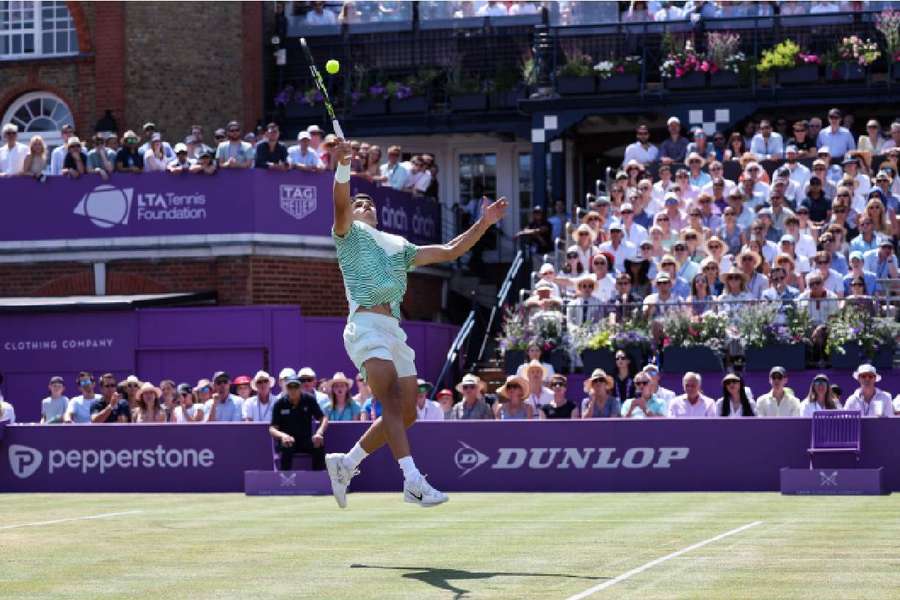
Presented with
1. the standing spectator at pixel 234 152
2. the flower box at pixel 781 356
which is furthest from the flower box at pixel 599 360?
the standing spectator at pixel 234 152

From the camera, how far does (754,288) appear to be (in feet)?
70.6

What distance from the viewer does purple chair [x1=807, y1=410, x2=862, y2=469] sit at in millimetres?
16578

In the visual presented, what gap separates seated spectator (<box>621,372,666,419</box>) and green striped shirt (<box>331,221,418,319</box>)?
817cm

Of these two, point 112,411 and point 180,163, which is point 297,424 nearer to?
point 112,411

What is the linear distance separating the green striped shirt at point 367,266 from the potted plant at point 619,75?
19.6 metres

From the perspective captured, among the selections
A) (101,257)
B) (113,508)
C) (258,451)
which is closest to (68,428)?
(258,451)

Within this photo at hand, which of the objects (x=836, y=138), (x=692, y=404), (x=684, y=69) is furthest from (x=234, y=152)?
(x=692, y=404)

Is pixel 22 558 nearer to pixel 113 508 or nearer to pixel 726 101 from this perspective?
pixel 113 508

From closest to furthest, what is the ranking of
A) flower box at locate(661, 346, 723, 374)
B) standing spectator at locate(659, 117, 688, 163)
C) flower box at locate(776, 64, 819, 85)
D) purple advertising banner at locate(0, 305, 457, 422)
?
1. flower box at locate(661, 346, 723, 374)
2. purple advertising banner at locate(0, 305, 457, 422)
3. standing spectator at locate(659, 117, 688, 163)
4. flower box at locate(776, 64, 819, 85)

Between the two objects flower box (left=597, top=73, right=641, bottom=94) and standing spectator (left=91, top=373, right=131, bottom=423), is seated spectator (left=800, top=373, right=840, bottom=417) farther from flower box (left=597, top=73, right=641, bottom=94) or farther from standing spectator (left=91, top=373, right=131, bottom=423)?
flower box (left=597, top=73, right=641, bottom=94)

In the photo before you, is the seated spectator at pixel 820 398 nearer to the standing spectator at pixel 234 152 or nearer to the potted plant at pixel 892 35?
the standing spectator at pixel 234 152

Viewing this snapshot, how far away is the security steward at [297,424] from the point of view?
58.5 ft

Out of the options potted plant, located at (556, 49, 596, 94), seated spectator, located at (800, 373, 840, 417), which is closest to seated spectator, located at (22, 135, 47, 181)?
potted plant, located at (556, 49, 596, 94)

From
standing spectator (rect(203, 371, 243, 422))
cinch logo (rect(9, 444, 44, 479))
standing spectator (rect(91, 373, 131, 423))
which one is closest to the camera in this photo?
cinch logo (rect(9, 444, 44, 479))
